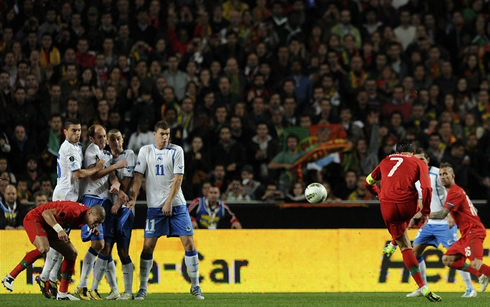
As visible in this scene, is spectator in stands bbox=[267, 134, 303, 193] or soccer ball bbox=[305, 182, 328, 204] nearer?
soccer ball bbox=[305, 182, 328, 204]

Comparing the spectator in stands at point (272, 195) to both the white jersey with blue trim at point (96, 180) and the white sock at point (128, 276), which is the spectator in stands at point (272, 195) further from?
the white jersey with blue trim at point (96, 180)

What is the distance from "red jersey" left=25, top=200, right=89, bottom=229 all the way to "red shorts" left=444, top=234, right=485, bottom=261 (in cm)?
480

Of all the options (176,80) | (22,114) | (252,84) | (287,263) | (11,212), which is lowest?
(287,263)

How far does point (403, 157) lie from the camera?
11.6m

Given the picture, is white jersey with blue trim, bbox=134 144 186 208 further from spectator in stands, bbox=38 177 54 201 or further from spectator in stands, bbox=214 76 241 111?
spectator in stands, bbox=214 76 241 111

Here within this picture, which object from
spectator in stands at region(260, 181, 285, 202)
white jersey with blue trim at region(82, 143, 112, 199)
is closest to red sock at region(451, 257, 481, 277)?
spectator in stands at region(260, 181, 285, 202)

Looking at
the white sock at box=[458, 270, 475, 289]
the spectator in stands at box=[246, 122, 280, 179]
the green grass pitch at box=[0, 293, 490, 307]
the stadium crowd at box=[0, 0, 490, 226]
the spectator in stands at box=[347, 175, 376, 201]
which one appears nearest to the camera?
the green grass pitch at box=[0, 293, 490, 307]

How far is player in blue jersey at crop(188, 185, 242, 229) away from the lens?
582 inches

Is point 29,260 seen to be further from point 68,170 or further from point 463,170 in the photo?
point 463,170

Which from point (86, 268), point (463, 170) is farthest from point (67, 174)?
point (463, 170)

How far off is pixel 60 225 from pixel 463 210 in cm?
524

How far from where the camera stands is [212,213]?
583 inches

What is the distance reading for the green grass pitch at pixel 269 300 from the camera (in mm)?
10859

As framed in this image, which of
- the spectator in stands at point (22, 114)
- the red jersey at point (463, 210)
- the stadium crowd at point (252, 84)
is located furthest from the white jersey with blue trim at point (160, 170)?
the spectator in stands at point (22, 114)
